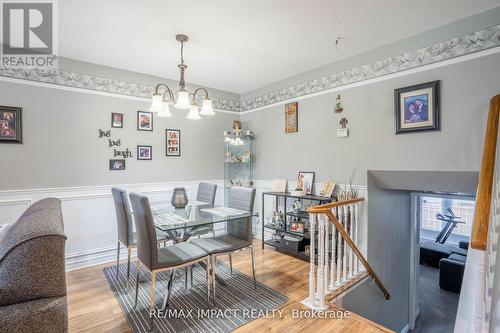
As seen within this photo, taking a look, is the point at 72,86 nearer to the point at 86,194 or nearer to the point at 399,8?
the point at 86,194

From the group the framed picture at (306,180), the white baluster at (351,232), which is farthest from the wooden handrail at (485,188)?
the framed picture at (306,180)

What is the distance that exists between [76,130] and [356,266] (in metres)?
3.76

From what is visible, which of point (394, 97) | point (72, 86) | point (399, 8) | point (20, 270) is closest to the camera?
point (20, 270)

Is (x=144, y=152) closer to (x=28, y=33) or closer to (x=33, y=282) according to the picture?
(x=28, y=33)

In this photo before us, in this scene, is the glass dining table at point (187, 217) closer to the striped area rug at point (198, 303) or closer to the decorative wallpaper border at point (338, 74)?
the striped area rug at point (198, 303)

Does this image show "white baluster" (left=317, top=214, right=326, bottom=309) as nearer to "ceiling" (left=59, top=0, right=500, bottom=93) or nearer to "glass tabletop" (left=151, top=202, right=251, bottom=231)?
"glass tabletop" (left=151, top=202, right=251, bottom=231)

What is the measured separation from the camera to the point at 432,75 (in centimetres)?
254

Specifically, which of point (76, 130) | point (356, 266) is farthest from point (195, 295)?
point (76, 130)

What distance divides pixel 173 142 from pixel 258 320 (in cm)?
281

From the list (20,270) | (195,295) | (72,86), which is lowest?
(195,295)

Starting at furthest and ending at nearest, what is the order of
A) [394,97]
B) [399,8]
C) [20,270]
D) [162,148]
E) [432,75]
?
[162,148]
[394,97]
[432,75]
[399,8]
[20,270]

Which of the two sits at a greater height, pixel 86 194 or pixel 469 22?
pixel 469 22

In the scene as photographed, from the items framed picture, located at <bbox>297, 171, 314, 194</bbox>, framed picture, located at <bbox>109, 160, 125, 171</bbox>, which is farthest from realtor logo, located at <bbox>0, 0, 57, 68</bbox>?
framed picture, located at <bbox>297, 171, 314, 194</bbox>

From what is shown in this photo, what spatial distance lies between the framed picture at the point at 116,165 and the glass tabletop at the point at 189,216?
90 centimetres
